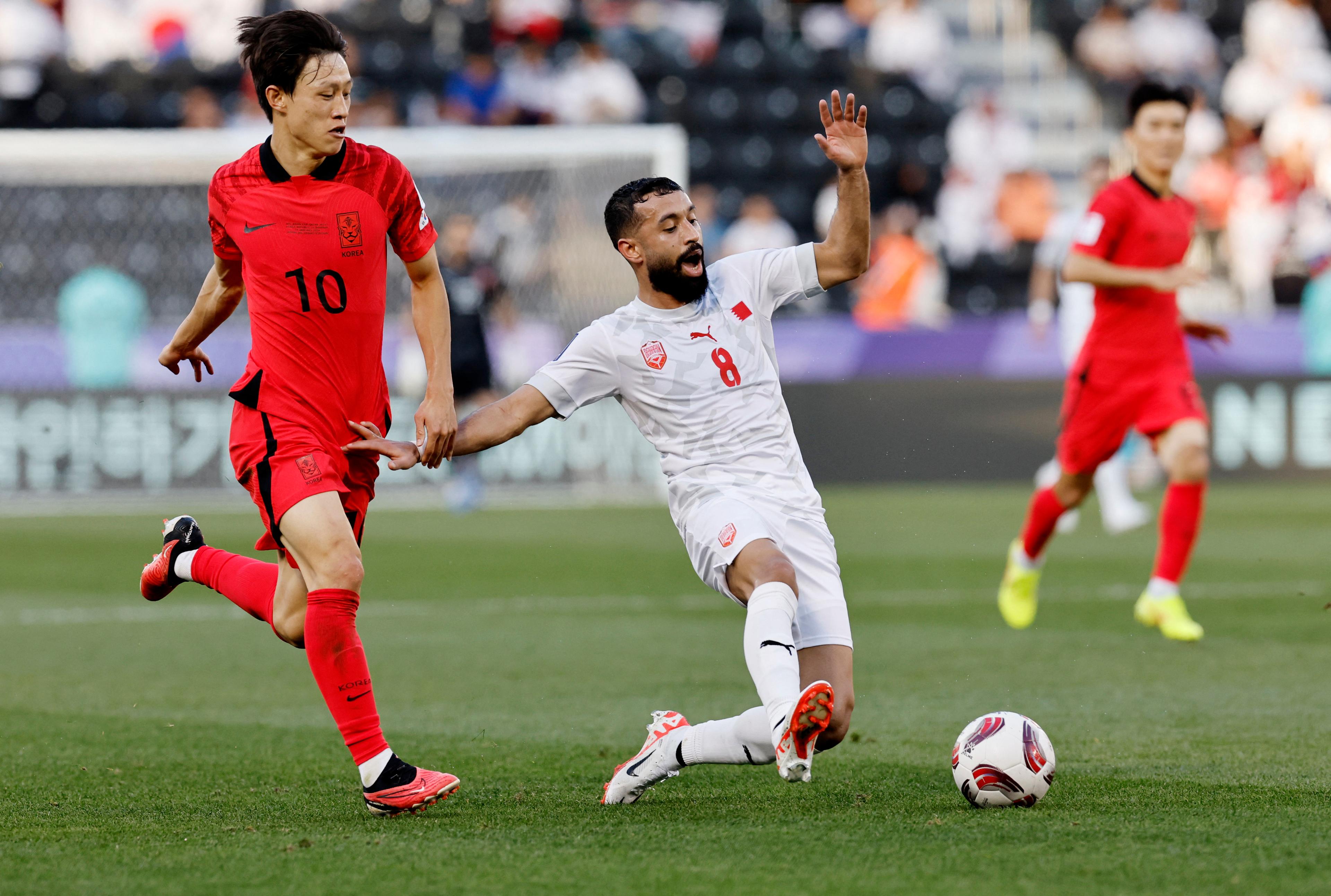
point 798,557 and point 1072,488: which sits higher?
point 798,557

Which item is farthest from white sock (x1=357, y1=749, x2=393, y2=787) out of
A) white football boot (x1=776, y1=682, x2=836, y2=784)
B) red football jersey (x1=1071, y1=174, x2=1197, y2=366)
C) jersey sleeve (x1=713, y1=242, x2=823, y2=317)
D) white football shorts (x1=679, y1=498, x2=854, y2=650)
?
red football jersey (x1=1071, y1=174, x2=1197, y2=366)

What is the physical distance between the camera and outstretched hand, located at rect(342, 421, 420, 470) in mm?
4652

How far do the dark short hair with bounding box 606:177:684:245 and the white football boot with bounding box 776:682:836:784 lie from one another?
1545 millimetres

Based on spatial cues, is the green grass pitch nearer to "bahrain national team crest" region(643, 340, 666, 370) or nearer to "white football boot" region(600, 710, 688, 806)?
"white football boot" region(600, 710, 688, 806)

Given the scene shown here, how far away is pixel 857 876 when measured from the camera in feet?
11.8

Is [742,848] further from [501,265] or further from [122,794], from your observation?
[501,265]

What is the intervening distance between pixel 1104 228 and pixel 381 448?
4.45m

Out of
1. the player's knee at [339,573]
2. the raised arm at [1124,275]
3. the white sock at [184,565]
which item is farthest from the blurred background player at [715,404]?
the raised arm at [1124,275]

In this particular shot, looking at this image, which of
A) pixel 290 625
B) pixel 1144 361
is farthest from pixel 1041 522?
pixel 290 625

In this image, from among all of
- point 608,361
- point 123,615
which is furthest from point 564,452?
point 608,361

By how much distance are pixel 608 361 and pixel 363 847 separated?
1.59 metres

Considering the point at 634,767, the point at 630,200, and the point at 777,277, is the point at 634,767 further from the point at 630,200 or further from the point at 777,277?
the point at 630,200

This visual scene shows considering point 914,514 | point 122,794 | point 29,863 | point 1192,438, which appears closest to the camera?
point 29,863

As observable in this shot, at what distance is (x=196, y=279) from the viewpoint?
17.1 metres
